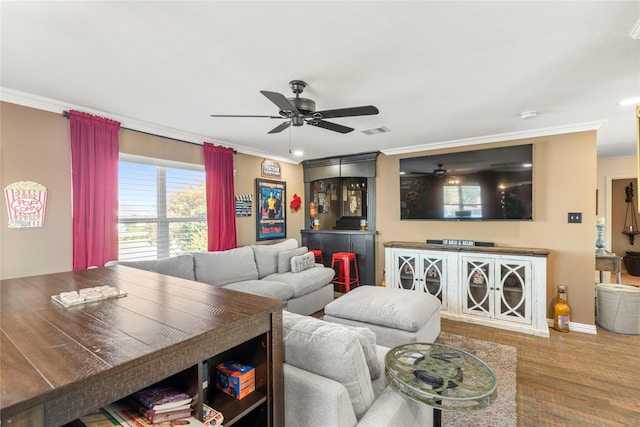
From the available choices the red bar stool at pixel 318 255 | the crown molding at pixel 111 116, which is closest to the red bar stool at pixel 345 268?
the red bar stool at pixel 318 255

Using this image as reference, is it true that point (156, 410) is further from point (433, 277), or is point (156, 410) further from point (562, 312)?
point (562, 312)

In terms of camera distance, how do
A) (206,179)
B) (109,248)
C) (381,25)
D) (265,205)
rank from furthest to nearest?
(265,205) → (206,179) → (109,248) → (381,25)

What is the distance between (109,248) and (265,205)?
2.28 meters

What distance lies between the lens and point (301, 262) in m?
4.12

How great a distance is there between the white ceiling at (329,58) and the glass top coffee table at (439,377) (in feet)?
5.77

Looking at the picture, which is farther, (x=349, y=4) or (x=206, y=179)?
(x=206, y=179)

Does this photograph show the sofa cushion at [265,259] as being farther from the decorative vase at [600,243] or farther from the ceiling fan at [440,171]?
the decorative vase at [600,243]

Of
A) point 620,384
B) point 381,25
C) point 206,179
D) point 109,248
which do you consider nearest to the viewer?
point 381,25

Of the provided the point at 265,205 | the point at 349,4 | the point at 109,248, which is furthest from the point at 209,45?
the point at 265,205

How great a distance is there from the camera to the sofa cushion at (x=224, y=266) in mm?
3271

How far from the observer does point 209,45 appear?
5.86 feet

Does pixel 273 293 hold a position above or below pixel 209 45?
below

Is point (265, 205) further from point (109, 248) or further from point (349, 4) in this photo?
point (349, 4)

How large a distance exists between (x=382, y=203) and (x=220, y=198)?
2521 mm
